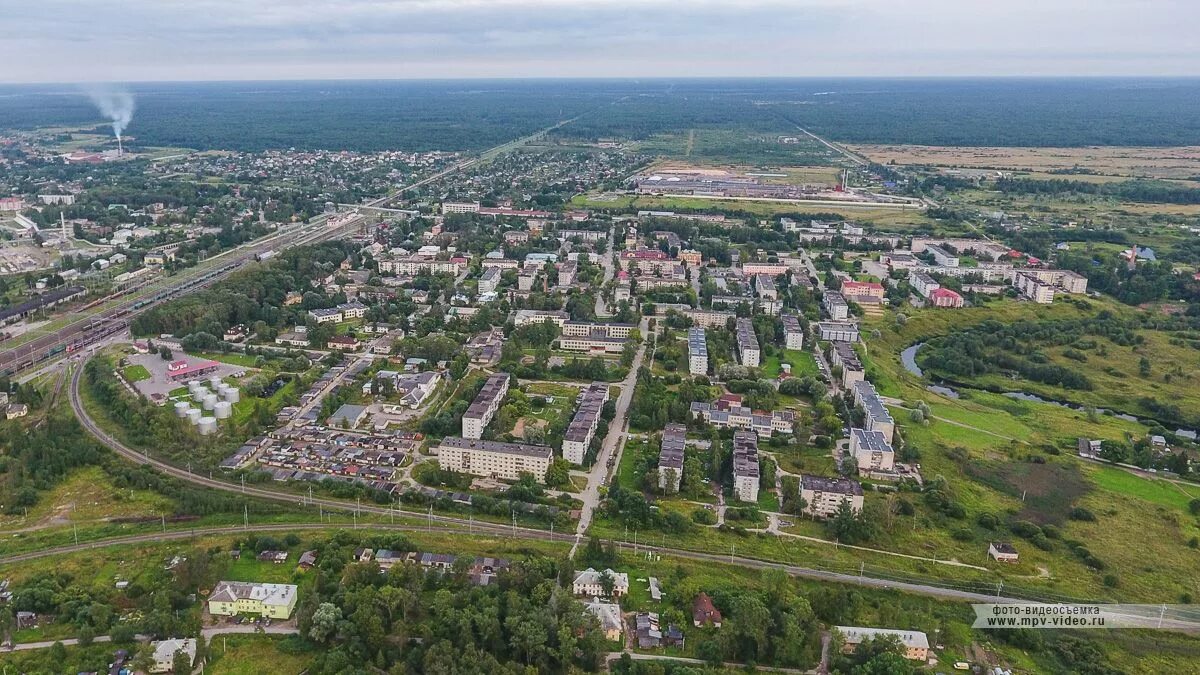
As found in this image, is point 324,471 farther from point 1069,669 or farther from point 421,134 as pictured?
point 421,134

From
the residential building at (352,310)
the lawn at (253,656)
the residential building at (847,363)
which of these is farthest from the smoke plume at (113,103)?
the lawn at (253,656)

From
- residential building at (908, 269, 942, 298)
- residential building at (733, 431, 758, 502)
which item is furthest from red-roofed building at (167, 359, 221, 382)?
residential building at (908, 269, 942, 298)

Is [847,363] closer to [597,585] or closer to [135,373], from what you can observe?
[597,585]

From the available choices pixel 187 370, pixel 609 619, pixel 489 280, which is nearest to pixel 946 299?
pixel 489 280

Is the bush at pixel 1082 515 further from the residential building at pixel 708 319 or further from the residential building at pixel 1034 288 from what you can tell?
the residential building at pixel 1034 288

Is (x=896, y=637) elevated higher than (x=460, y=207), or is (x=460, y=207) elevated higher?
(x=460, y=207)

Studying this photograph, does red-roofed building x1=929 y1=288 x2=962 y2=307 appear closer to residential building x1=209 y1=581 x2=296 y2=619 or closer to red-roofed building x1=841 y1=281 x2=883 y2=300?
red-roofed building x1=841 y1=281 x2=883 y2=300
